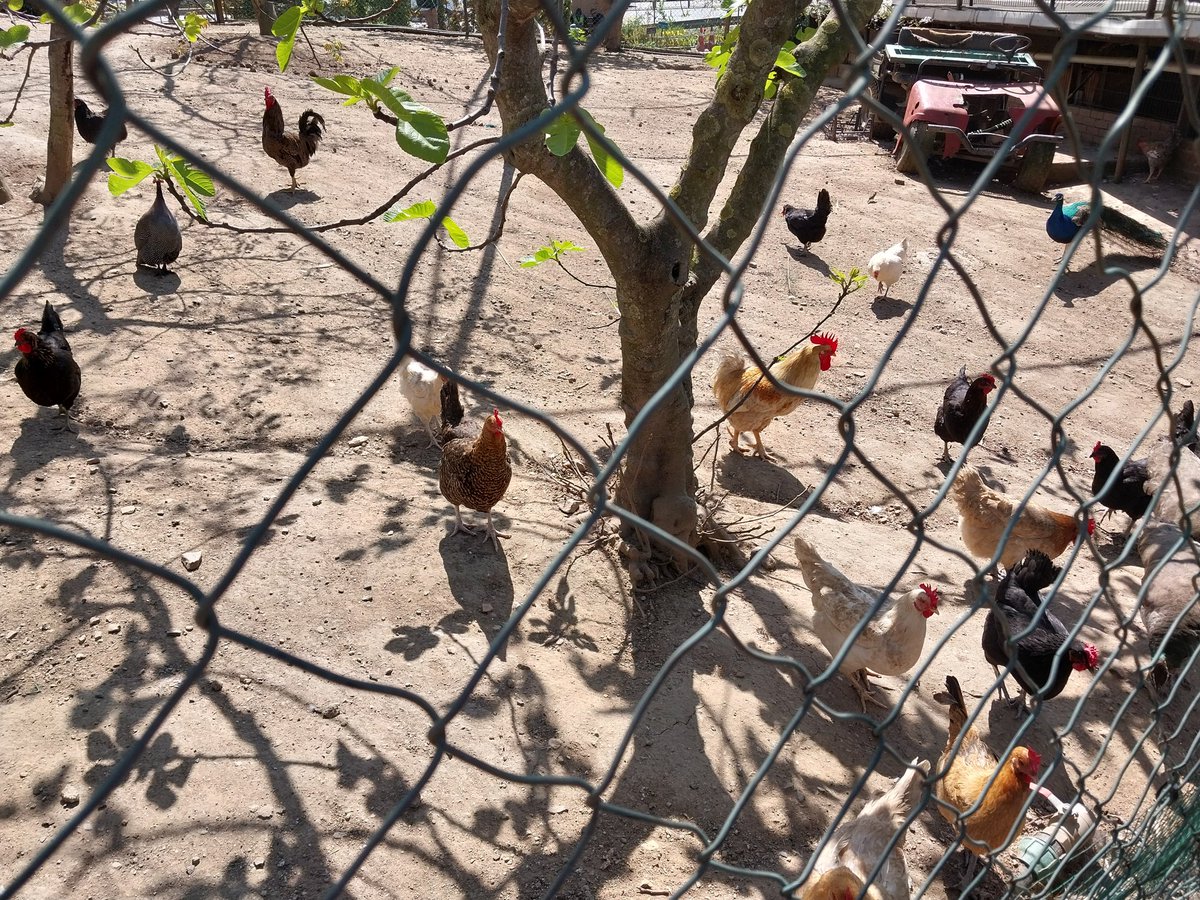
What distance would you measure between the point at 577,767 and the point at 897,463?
3.31 m

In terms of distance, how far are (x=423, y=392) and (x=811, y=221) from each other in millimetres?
4740

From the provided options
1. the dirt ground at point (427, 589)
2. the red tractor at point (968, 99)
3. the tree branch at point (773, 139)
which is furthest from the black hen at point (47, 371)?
the red tractor at point (968, 99)

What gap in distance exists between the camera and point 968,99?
10.2 meters

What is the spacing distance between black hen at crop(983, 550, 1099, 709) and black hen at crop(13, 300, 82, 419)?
4240 millimetres

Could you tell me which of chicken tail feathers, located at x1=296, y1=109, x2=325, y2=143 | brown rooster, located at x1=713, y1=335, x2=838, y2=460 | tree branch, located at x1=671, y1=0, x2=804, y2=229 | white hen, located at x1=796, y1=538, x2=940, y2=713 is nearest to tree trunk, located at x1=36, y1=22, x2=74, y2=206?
chicken tail feathers, located at x1=296, y1=109, x2=325, y2=143

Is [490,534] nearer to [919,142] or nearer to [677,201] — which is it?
[677,201]

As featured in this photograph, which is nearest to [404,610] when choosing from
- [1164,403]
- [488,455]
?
[488,455]

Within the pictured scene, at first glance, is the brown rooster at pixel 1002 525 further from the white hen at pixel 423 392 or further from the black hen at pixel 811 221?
the black hen at pixel 811 221

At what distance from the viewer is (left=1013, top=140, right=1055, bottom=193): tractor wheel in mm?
9734

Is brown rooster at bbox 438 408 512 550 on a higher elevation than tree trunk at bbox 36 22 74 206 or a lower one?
lower

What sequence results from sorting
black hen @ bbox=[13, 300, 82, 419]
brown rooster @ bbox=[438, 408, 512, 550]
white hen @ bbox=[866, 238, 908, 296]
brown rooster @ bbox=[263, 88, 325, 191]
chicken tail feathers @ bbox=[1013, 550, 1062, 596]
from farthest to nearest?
white hen @ bbox=[866, 238, 908, 296], brown rooster @ bbox=[263, 88, 325, 191], black hen @ bbox=[13, 300, 82, 419], chicken tail feathers @ bbox=[1013, 550, 1062, 596], brown rooster @ bbox=[438, 408, 512, 550]

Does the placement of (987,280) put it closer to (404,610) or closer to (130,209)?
(404,610)

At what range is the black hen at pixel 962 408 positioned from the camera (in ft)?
17.4

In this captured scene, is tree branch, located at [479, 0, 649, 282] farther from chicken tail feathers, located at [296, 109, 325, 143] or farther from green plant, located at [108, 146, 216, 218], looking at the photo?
chicken tail feathers, located at [296, 109, 325, 143]
